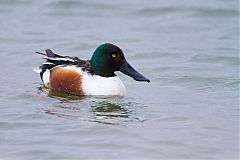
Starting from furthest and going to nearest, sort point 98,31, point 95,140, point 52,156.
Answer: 1. point 98,31
2. point 95,140
3. point 52,156

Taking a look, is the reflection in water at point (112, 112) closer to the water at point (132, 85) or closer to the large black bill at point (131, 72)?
the water at point (132, 85)

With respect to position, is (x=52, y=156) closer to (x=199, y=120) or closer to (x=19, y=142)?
(x=19, y=142)

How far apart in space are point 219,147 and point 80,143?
1.44 metres

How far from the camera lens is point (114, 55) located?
1142 cm

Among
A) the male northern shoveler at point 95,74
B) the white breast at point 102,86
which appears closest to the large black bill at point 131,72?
the male northern shoveler at point 95,74

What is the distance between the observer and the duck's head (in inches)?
449

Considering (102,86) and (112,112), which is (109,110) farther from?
(102,86)

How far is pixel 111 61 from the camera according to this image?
37.7 ft

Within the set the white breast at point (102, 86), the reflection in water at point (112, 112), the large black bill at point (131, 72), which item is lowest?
the reflection in water at point (112, 112)

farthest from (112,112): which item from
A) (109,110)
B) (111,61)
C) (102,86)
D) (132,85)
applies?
(132,85)

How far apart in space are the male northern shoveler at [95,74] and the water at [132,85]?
0.58 feet

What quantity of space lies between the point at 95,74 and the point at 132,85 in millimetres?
818

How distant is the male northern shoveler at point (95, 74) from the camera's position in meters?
11.4

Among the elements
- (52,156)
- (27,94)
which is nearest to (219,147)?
(52,156)
